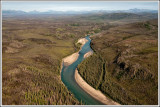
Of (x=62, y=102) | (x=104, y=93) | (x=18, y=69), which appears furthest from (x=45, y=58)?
(x=104, y=93)

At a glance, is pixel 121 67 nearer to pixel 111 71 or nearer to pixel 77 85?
pixel 111 71

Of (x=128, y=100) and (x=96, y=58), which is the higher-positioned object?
(x=96, y=58)

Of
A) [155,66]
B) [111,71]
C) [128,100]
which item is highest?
[155,66]

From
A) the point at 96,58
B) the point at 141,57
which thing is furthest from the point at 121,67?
the point at 96,58

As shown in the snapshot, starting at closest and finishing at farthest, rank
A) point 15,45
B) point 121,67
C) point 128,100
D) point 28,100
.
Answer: point 28,100
point 128,100
point 121,67
point 15,45

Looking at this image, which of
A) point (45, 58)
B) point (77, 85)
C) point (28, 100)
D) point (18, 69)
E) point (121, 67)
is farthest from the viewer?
point (45, 58)

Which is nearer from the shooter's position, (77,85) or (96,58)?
(77,85)

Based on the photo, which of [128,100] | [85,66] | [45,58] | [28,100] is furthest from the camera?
[45,58]

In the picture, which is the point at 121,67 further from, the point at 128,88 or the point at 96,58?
the point at 96,58

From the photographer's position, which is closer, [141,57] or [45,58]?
[141,57]
